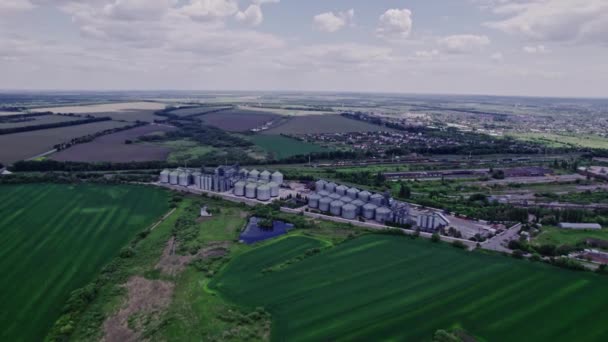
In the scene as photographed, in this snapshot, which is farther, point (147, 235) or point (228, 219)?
point (228, 219)

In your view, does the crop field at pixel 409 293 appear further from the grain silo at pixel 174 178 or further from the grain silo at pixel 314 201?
the grain silo at pixel 174 178

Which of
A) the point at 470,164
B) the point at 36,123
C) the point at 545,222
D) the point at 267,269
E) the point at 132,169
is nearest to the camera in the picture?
the point at 267,269

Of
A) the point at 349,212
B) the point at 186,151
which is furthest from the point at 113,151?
the point at 349,212

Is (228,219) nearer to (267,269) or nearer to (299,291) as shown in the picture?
(267,269)

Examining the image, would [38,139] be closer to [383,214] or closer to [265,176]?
[265,176]

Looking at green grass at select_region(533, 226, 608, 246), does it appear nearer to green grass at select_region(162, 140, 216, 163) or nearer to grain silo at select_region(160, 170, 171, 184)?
grain silo at select_region(160, 170, 171, 184)

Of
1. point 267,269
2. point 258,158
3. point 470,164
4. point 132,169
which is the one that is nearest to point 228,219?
point 267,269

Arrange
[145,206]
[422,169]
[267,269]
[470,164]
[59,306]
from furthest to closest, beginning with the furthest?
1. [470,164]
2. [422,169]
3. [145,206]
4. [267,269]
5. [59,306]
